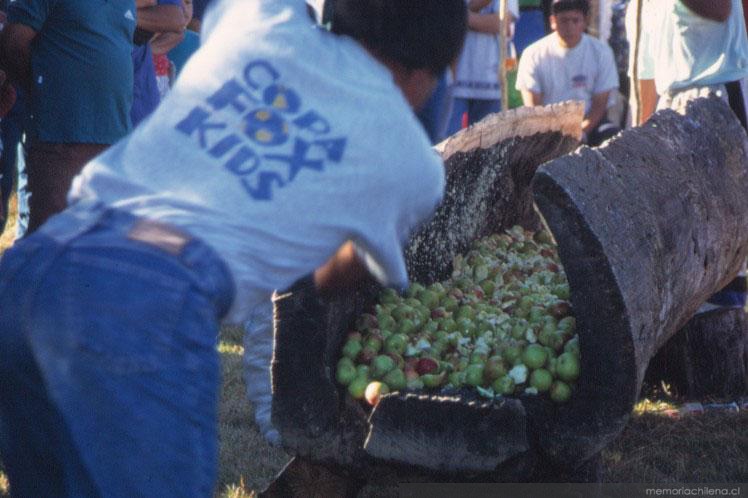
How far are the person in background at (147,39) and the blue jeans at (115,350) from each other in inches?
151

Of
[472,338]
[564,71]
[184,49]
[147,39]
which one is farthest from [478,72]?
[472,338]

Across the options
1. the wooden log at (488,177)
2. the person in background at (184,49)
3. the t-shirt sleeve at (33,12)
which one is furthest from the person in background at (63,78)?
the person in background at (184,49)

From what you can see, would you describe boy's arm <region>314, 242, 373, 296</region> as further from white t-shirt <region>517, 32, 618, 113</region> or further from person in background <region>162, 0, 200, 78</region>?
white t-shirt <region>517, 32, 618, 113</region>

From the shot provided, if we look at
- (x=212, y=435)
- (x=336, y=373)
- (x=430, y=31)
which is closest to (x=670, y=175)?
(x=336, y=373)

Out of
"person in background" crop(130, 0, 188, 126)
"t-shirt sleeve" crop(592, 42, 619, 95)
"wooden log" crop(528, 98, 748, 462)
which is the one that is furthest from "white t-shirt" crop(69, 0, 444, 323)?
"t-shirt sleeve" crop(592, 42, 619, 95)

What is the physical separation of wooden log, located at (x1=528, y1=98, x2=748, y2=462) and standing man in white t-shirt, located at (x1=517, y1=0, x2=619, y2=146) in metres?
4.37

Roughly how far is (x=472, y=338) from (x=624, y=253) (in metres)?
0.78

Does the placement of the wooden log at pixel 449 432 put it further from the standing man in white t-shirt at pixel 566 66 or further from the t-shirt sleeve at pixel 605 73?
the t-shirt sleeve at pixel 605 73

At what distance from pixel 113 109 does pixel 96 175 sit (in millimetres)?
2999

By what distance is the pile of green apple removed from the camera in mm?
3627

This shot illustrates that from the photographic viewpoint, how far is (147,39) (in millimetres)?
5828

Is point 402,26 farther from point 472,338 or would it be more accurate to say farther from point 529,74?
point 529,74

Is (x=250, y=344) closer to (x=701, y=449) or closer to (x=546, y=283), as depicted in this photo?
(x=546, y=283)

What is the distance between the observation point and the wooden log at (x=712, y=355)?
5457 millimetres
